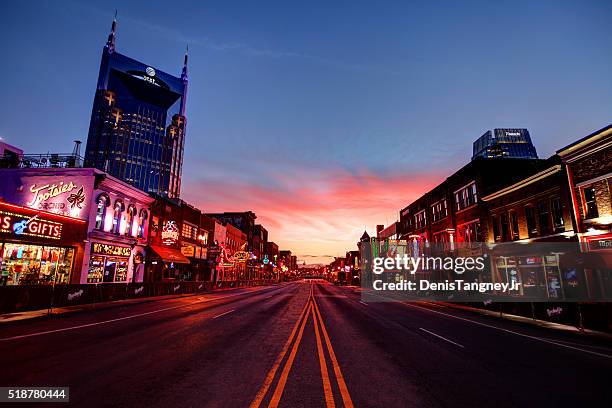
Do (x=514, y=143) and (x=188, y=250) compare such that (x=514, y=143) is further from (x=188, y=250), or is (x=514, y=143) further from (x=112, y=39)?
(x=112, y=39)

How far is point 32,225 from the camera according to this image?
19.6 meters

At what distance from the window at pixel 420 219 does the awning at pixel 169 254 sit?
104 feet

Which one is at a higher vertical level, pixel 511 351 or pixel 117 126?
pixel 117 126

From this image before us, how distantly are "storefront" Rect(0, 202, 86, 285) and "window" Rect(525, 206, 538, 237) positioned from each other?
32323mm

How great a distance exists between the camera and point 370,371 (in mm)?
6906

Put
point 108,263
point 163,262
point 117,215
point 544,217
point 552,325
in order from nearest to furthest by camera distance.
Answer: point 552,325
point 544,217
point 108,263
point 117,215
point 163,262

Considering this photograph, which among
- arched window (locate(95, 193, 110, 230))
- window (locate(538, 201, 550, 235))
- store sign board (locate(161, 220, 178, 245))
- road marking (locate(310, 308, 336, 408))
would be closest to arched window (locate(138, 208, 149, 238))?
store sign board (locate(161, 220, 178, 245))

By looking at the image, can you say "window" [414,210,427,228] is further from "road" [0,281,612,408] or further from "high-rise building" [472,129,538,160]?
"high-rise building" [472,129,538,160]

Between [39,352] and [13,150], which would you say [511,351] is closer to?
[39,352]

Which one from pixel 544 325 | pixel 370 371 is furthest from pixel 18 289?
pixel 544 325

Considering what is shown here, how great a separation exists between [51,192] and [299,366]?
24968mm

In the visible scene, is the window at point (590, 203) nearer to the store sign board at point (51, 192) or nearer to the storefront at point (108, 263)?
the store sign board at point (51, 192)

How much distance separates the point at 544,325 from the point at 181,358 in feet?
55.4

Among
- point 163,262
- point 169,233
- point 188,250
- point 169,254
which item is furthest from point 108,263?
point 188,250
